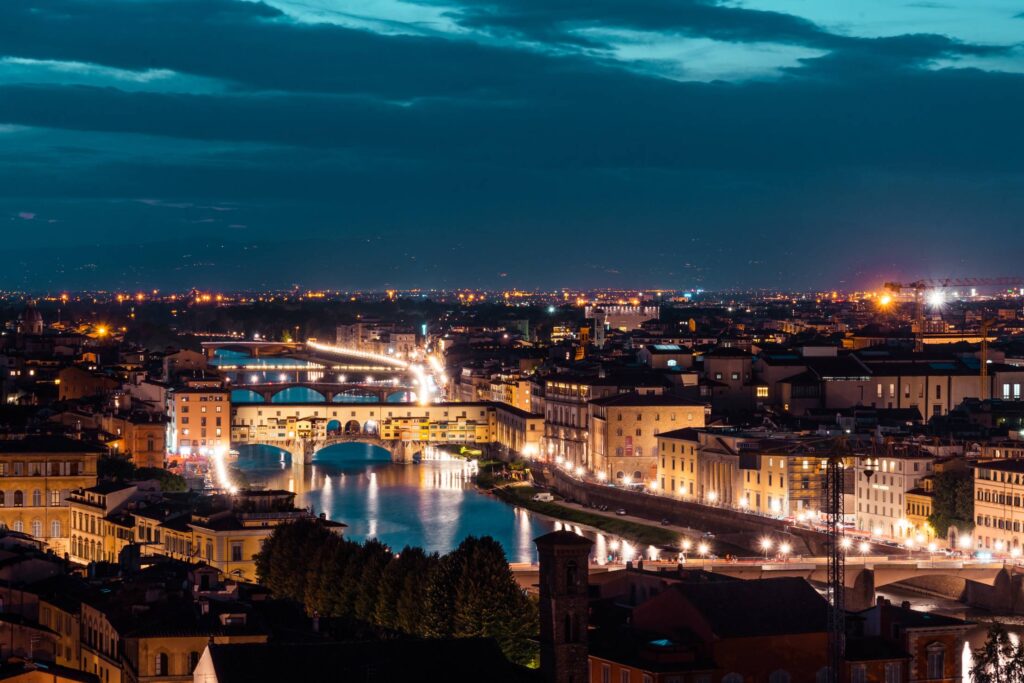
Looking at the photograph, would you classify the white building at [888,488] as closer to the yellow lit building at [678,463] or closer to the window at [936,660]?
the yellow lit building at [678,463]

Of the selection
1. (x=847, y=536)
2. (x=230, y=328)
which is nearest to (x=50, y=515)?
(x=847, y=536)

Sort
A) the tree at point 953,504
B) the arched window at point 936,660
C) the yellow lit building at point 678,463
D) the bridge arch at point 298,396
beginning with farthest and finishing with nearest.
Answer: the bridge arch at point 298,396, the yellow lit building at point 678,463, the tree at point 953,504, the arched window at point 936,660

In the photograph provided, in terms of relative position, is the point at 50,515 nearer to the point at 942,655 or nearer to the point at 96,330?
the point at 942,655

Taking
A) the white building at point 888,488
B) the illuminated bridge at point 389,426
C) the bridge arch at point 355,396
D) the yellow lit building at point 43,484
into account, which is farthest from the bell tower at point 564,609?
the bridge arch at point 355,396

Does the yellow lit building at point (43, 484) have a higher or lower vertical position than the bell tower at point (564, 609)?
lower

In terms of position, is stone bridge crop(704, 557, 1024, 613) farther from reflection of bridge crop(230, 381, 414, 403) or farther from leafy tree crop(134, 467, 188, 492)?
reflection of bridge crop(230, 381, 414, 403)
